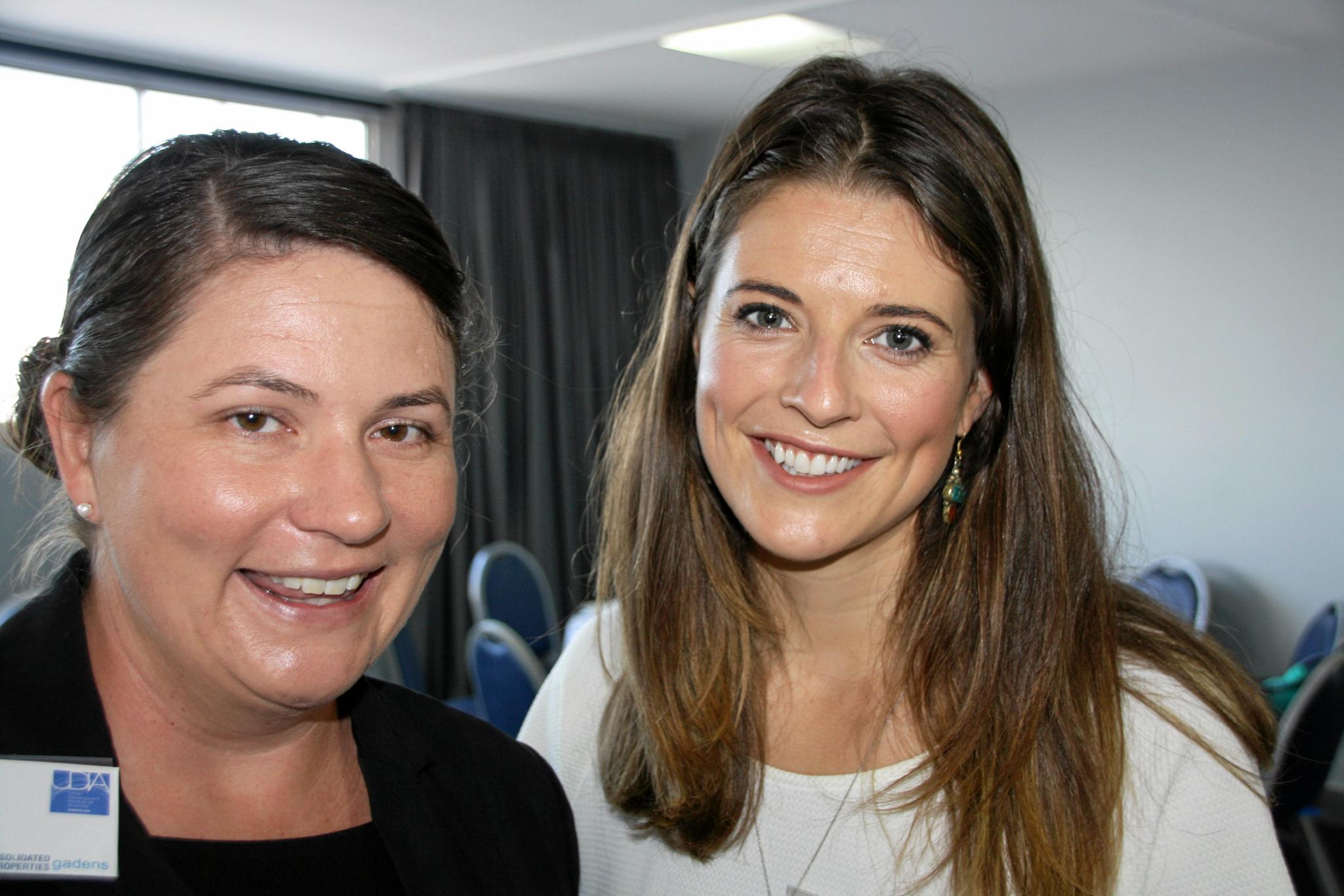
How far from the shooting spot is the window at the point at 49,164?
4980 millimetres

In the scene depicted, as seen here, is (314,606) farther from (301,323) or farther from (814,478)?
(814,478)

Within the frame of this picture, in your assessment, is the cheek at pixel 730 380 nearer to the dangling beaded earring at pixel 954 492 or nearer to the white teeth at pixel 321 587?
the dangling beaded earring at pixel 954 492

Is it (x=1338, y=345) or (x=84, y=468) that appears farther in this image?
(x=1338, y=345)

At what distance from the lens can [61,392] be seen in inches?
43.4

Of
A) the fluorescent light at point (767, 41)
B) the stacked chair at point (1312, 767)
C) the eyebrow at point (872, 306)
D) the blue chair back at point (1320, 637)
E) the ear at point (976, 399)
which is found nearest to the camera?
the eyebrow at point (872, 306)

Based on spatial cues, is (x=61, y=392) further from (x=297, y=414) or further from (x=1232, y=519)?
(x=1232, y=519)

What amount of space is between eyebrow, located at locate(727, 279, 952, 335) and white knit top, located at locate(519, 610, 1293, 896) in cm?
55

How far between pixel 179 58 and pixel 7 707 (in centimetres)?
504

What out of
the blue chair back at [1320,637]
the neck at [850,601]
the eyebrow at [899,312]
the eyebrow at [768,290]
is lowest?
the blue chair back at [1320,637]

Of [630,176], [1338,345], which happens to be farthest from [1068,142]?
[630,176]

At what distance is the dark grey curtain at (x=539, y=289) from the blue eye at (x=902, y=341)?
478cm

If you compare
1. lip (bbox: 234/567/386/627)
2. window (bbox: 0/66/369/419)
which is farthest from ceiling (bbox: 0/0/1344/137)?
lip (bbox: 234/567/386/627)

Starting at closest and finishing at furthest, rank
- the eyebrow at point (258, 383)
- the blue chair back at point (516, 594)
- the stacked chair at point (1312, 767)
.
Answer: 1. the eyebrow at point (258, 383)
2. the stacked chair at point (1312, 767)
3. the blue chair back at point (516, 594)

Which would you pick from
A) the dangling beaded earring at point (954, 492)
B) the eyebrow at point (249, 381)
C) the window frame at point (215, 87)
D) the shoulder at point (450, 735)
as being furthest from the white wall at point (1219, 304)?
the eyebrow at point (249, 381)
